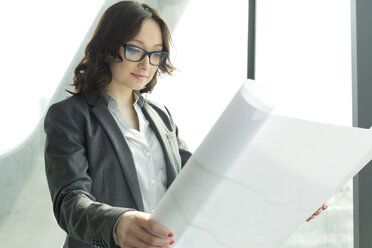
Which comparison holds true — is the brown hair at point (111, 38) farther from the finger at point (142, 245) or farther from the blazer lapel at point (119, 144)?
the finger at point (142, 245)

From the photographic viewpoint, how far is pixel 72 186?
3.23ft

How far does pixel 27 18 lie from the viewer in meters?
2.65

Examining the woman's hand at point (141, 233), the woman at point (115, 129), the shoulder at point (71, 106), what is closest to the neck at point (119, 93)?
the woman at point (115, 129)

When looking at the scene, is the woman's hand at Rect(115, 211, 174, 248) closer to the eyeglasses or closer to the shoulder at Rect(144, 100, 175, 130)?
the eyeglasses

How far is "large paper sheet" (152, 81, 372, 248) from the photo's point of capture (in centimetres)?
58

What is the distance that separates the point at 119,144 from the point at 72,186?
24cm

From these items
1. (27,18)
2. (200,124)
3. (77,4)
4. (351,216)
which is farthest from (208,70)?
(351,216)

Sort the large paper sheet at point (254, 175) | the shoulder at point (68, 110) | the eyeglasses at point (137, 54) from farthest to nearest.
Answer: the eyeglasses at point (137, 54) < the shoulder at point (68, 110) < the large paper sheet at point (254, 175)

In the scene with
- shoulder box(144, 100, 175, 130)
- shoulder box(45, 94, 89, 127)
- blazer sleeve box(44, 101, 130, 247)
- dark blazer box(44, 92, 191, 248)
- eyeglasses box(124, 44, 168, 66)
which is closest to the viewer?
blazer sleeve box(44, 101, 130, 247)

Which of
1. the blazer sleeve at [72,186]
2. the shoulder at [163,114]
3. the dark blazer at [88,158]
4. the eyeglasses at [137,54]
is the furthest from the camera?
the shoulder at [163,114]

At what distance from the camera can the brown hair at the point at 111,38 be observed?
1281mm

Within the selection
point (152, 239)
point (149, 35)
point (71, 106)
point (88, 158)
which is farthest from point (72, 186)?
point (149, 35)

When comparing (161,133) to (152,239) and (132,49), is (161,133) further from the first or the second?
(152,239)

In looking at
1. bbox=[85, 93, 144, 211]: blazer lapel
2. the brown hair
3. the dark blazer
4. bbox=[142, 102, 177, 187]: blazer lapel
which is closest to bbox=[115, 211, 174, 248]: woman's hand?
the dark blazer
